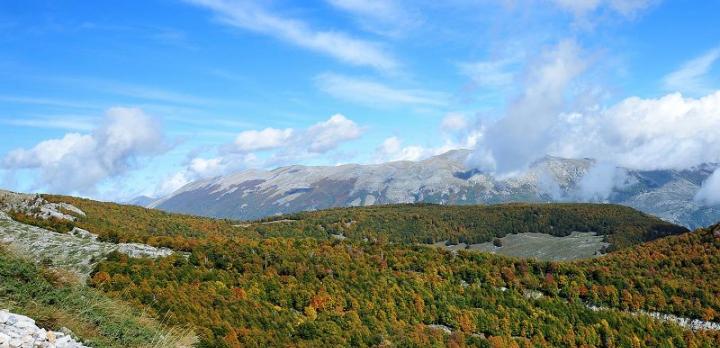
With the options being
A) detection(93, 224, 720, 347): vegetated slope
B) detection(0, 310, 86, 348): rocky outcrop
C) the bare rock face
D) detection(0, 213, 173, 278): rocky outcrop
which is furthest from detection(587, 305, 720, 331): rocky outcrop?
the bare rock face

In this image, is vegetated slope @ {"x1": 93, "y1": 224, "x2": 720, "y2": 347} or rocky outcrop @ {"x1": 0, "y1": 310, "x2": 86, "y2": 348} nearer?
rocky outcrop @ {"x1": 0, "y1": 310, "x2": 86, "y2": 348}

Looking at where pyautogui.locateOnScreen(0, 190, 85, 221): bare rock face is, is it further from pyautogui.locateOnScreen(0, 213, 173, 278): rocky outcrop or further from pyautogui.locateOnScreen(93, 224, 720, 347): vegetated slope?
pyautogui.locateOnScreen(93, 224, 720, 347): vegetated slope

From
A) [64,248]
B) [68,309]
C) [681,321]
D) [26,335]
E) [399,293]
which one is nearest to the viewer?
[26,335]

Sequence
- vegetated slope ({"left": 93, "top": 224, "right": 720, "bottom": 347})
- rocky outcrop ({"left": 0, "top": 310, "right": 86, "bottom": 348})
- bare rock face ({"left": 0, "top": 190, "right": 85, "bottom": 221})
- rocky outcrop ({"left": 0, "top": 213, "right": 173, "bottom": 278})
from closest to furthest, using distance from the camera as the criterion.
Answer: rocky outcrop ({"left": 0, "top": 310, "right": 86, "bottom": 348}) < vegetated slope ({"left": 93, "top": 224, "right": 720, "bottom": 347}) < rocky outcrop ({"left": 0, "top": 213, "right": 173, "bottom": 278}) < bare rock face ({"left": 0, "top": 190, "right": 85, "bottom": 221})

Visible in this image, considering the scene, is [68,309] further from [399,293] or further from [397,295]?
[399,293]

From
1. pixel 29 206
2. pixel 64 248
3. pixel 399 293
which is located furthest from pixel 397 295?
pixel 29 206

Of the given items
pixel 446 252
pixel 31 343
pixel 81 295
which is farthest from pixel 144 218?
pixel 31 343
